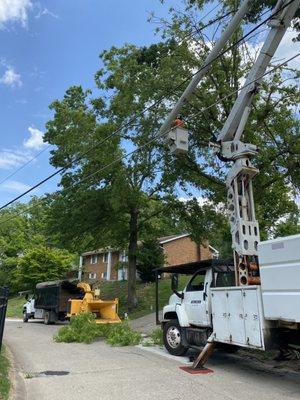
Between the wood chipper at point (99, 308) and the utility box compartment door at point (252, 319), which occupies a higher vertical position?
the wood chipper at point (99, 308)

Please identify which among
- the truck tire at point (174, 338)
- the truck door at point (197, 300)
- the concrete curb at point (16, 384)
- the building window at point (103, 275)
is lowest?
the concrete curb at point (16, 384)

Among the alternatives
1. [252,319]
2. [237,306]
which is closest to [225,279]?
[237,306]

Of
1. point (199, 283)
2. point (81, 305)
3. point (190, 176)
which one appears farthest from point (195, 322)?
point (190, 176)

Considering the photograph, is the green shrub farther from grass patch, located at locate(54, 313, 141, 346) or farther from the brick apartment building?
the brick apartment building

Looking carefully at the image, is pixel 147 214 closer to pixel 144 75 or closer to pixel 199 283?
pixel 144 75

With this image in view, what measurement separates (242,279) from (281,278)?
263cm

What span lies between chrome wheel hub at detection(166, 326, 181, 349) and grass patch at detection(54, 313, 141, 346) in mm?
2912

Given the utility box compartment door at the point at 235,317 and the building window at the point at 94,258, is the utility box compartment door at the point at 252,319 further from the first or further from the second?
the building window at the point at 94,258

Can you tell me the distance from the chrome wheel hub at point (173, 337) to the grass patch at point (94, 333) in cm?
291

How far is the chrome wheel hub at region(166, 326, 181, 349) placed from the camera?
39.9 feet

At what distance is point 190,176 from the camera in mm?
21625

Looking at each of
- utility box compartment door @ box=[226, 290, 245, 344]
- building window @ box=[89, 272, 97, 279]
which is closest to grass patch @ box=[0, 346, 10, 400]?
utility box compartment door @ box=[226, 290, 245, 344]

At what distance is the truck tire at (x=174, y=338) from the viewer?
12.1 meters

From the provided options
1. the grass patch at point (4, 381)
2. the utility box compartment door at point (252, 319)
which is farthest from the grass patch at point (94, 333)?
the utility box compartment door at point (252, 319)
